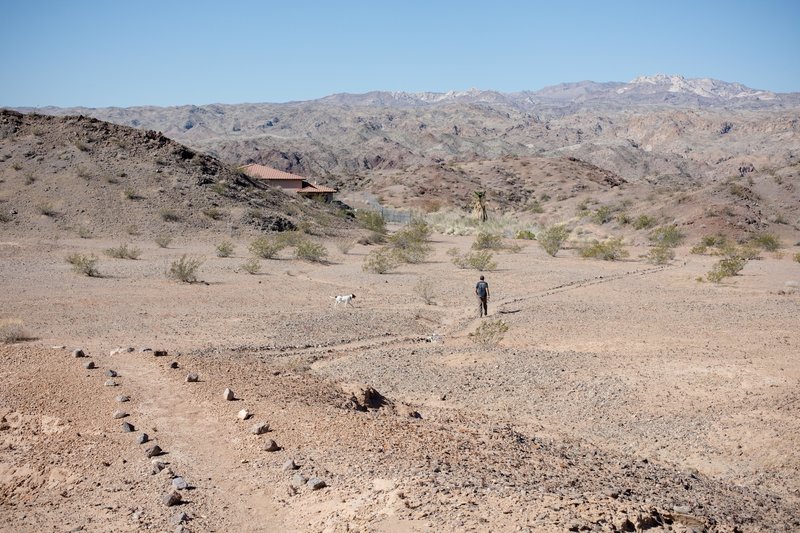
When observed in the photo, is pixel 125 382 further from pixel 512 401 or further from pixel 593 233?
pixel 593 233

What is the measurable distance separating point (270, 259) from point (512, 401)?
2400 cm

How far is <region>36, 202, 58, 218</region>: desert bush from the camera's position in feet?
131

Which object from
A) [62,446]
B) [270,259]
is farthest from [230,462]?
[270,259]

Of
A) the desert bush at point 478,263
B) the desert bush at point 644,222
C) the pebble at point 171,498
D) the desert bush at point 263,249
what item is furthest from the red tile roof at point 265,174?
the pebble at point 171,498

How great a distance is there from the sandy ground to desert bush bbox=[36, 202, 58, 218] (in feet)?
59.1

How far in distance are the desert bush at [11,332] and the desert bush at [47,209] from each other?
26143 millimetres

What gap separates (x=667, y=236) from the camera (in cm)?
4741

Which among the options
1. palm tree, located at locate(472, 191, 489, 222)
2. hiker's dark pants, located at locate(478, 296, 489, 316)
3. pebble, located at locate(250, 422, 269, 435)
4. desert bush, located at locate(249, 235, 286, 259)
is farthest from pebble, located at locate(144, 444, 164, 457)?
palm tree, located at locate(472, 191, 489, 222)

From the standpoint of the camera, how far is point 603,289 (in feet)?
91.7

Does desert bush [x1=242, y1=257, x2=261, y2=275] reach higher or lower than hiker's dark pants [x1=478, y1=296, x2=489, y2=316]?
higher

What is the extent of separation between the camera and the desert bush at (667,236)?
153 ft

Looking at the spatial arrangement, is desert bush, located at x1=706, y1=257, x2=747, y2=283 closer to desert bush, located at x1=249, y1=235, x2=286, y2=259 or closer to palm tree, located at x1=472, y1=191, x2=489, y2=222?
desert bush, located at x1=249, y1=235, x2=286, y2=259

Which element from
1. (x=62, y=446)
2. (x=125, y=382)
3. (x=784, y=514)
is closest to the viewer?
(x=784, y=514)

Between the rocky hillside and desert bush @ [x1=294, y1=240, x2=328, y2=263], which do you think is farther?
the rocky hillside
